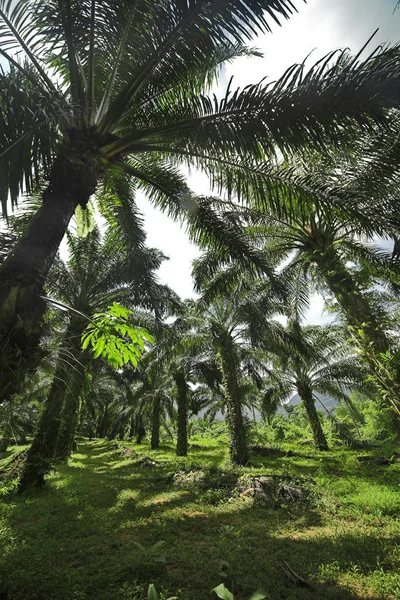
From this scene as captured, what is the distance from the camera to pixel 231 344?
13688mm

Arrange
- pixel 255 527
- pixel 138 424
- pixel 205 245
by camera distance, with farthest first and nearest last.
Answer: pixel 138 424 < pixel 205 245 < pixel 255 527

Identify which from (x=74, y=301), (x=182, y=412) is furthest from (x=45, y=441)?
(x=182, y=412)

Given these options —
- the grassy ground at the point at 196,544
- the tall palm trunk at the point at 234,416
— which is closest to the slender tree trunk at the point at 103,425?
the tall palm trunk at the point at 234,416

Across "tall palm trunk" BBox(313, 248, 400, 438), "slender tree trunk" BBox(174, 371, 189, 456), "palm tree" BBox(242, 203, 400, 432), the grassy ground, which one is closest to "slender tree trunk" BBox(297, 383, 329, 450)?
"slender tree trunk" BBox(174, 371, 189, 456)

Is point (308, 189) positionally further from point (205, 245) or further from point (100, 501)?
point (100, 501)

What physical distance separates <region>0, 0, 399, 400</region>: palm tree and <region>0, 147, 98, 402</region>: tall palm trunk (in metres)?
0.01

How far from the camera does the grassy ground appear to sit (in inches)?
127

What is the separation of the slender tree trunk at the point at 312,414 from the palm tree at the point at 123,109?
1615 cm

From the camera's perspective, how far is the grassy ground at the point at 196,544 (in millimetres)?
3229

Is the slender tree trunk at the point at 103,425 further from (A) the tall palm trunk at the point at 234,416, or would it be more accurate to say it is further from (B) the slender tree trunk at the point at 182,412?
(A) the tall palm trunk at the point at 234,416

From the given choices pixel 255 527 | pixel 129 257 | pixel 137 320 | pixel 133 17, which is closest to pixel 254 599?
pixel 255 527

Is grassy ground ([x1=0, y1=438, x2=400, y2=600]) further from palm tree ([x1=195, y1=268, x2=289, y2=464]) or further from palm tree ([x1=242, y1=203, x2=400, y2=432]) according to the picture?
palm tree ([x1=195, y1=268, x2=289, y2=464])

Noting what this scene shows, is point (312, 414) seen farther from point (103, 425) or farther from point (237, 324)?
point (103, 425)

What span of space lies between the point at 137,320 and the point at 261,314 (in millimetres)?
5328
